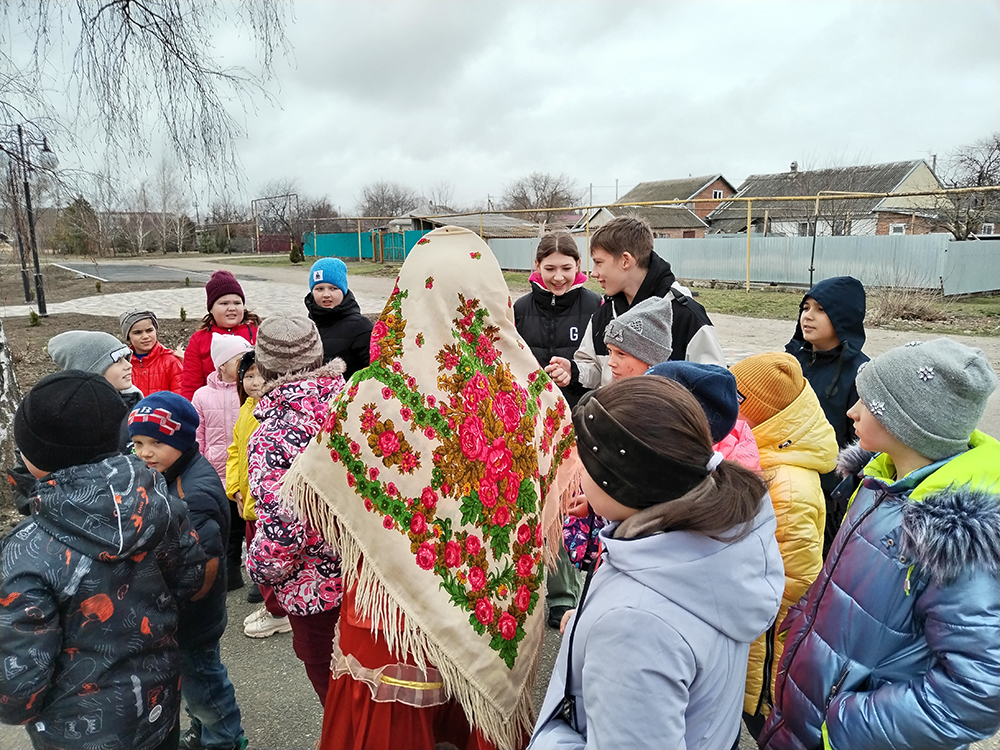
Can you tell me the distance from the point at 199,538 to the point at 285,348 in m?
0.73

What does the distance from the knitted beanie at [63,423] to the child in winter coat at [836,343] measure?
9.61ft

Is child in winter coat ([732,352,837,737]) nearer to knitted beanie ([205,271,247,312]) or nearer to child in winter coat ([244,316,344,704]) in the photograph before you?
child in winter coat ([244,316,344,704])

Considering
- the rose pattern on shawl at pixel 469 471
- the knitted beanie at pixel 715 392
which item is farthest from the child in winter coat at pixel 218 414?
the knitted beanie at pixel 715 392

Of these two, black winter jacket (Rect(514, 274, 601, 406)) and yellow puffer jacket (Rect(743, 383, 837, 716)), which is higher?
black winter jacket (Rect(514, 274, 601, 406))

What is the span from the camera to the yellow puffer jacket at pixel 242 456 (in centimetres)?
298

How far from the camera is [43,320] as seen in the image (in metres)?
13.7

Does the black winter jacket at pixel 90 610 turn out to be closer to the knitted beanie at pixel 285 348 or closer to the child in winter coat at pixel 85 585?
the child in winter coat at pixel 85 585

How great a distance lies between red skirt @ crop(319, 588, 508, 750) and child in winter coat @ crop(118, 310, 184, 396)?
113 inches

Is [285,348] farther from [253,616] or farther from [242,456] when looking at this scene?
[253,616]

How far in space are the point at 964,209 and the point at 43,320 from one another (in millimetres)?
23015

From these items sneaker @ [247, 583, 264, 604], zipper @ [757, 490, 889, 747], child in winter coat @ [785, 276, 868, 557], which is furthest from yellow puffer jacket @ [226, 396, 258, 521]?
child in winter coat @ [785, 276, 868, 557]

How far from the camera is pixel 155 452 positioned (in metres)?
2.31

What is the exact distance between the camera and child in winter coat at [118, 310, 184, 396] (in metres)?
4.01

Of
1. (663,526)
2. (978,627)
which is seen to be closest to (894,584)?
(978,627)
